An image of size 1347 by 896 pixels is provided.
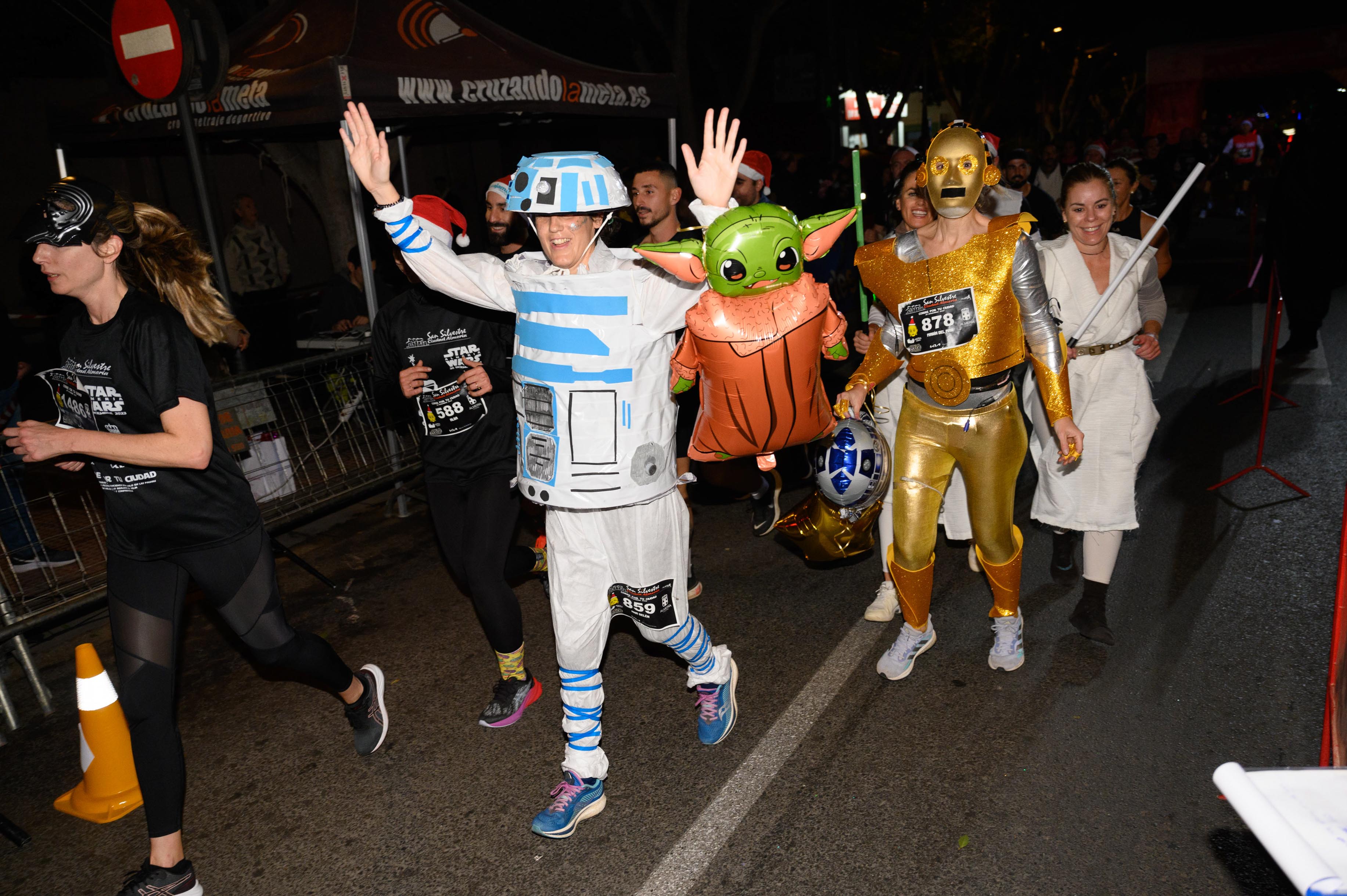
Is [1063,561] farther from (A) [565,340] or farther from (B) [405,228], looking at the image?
(B) [405,228]

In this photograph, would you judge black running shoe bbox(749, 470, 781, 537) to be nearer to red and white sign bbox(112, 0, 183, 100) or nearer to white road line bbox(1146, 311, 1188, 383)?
white road line bbox(1146, 311, 1188, 383)

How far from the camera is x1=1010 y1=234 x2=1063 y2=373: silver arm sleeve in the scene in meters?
3.53

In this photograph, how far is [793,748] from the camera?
3.72 m

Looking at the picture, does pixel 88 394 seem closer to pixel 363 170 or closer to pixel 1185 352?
pixel 363 170

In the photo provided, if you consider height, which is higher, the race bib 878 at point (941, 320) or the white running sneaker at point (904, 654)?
the race bib 878 at point (941, 320)

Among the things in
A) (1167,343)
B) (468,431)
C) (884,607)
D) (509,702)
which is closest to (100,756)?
(509,702)

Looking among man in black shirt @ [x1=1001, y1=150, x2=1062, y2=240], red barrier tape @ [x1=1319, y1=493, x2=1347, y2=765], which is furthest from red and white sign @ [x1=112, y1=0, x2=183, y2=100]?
red barrier tape @ [x1=1319, y1=493, x2=1347, y2=765]

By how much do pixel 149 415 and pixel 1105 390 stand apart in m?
3.86

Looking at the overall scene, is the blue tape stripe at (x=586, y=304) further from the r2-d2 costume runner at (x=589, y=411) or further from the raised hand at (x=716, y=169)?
the raised hand at (x=716, y=169)

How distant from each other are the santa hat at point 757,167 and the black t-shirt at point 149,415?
3.99 meters

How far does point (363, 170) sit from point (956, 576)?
12.0 feet

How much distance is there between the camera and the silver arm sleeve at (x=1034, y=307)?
3533 mm

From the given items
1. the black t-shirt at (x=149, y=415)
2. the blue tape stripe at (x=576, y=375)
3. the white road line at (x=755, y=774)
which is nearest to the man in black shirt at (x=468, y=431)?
the blue tape stripe at (x=576, y=375)

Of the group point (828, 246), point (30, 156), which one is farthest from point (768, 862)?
point (30, 156)
